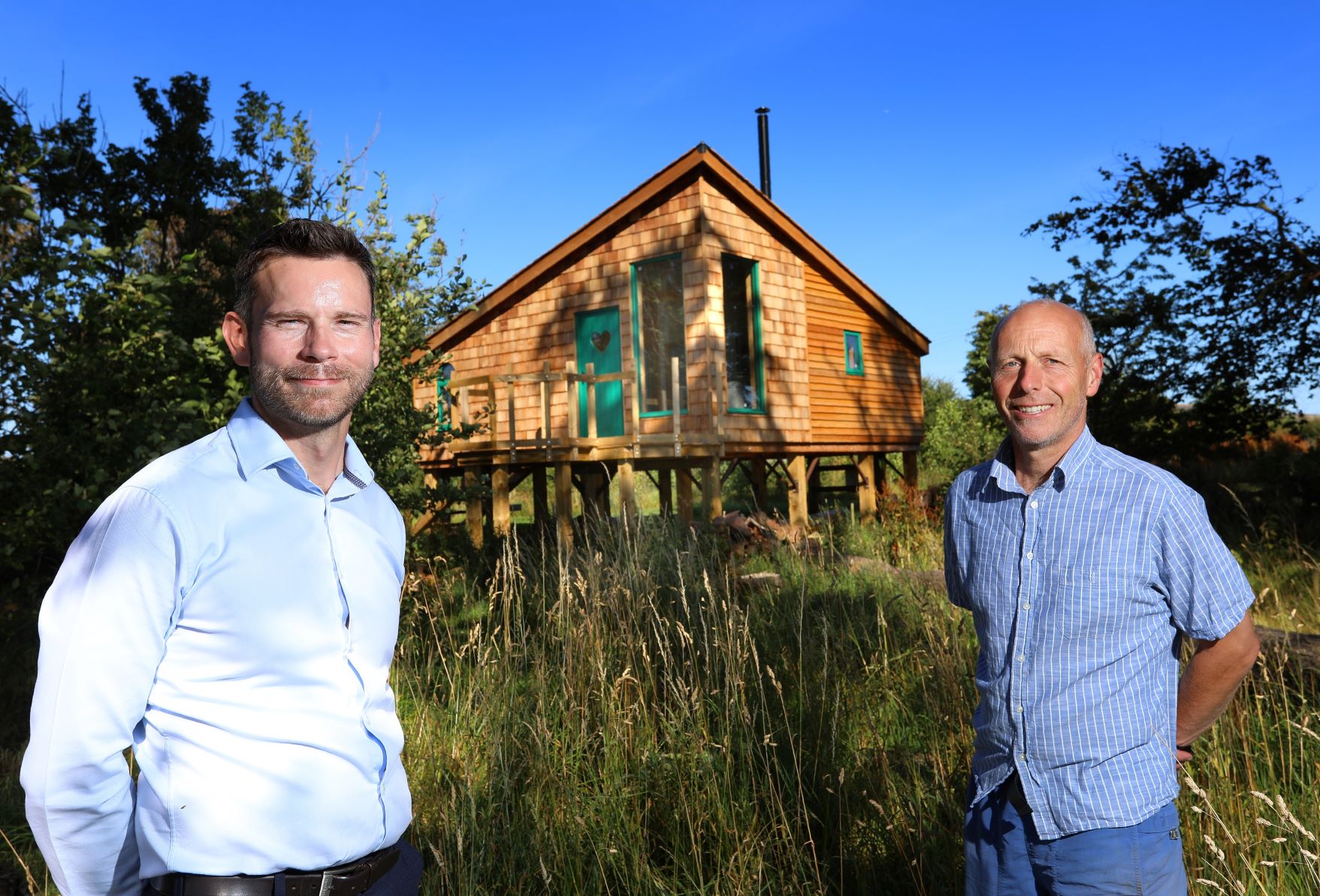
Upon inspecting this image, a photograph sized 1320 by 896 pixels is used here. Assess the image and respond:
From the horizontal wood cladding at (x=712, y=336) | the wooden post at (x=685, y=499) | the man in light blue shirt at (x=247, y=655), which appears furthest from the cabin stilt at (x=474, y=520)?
the man in light blue shirt at (x=247, y=655)

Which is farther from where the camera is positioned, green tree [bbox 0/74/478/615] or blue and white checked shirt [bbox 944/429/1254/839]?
green tree [bbox 0/74/478/615]

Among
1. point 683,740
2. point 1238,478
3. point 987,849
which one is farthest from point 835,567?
point 1238,478

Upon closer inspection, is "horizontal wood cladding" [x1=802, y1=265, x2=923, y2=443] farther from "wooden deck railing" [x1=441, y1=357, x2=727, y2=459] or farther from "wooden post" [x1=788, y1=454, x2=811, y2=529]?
"wooden deck railing" [x1=441, y1=357, x2=727, y2=459]

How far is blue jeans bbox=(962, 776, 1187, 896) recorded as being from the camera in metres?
2.17

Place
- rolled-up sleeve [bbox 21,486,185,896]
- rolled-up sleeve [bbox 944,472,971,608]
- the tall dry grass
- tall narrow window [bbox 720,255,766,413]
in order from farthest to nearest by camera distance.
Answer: tall narrow window [bbox 720,255,766,413] → the tall dry grass → rolled-up sleeve [bbox 944,472,971,608] → rolled-up sleeve [bbox 21,486,185,896]

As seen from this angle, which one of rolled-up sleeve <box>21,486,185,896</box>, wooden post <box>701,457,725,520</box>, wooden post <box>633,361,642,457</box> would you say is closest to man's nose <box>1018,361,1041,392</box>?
rolled-up sleeve <box>21,486,185,896</box>

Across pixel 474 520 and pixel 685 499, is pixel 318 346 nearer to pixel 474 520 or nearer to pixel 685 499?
pixel 685 499

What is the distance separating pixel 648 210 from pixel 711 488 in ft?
14.9

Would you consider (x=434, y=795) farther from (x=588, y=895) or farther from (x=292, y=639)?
(x=292, y=639)

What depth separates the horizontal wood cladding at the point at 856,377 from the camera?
17.2 meters

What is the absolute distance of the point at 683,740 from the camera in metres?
4.07

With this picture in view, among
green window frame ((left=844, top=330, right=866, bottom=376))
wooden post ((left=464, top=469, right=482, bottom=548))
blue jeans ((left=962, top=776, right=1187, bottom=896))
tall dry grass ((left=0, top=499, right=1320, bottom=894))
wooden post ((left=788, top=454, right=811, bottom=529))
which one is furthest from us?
green window frame ((left=844, top=330, right=866, bottom=376))

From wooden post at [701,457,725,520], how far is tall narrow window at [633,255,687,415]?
1099 millimetres

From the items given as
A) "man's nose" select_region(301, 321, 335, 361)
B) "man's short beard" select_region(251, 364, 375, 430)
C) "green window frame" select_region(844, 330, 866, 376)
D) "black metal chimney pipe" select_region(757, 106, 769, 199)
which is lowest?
"man's short beard" select_region(251, 364, 375, 430)
